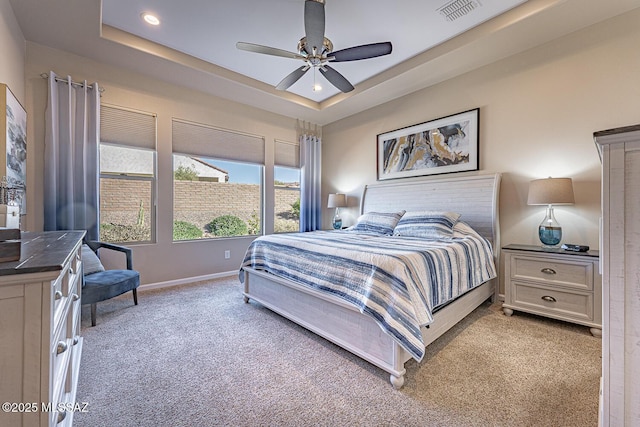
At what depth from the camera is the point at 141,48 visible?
3.06 m

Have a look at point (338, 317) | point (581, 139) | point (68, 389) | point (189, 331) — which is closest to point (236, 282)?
point (189, 331)

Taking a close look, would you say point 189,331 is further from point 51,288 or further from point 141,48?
point 141,48

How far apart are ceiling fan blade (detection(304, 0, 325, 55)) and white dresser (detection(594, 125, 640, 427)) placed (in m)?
2.00

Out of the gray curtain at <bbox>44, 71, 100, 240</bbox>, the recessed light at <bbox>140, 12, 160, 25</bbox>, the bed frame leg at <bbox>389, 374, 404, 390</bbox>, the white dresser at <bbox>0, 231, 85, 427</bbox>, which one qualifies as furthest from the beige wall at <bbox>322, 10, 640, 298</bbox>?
the gray curtain at <bbox>44, 71, 100, 240</bbox>

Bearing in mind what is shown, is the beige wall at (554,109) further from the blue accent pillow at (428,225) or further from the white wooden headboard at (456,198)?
the blue accent pillow at (428,225)

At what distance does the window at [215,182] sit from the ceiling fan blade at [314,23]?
7.86 ft

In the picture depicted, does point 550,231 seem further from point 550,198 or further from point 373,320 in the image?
point 373,320

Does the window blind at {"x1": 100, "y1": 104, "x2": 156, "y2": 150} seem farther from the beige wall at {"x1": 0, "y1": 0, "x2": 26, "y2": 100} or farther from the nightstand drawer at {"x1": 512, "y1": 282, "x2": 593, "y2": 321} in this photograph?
the nightstand drawer at {"x1": 512, "y1": 282, "x2": 593, "y2": 321}

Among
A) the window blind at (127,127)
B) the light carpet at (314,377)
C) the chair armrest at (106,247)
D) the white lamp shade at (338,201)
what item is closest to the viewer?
the light carpet at (314,377)

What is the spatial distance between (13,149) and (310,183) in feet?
12.7

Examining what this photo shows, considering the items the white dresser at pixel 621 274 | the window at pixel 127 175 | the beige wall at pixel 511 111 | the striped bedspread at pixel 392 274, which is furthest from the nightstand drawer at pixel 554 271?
the window at pixel 127 175

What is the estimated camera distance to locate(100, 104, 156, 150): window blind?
335 cm

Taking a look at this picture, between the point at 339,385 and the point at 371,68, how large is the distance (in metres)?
3.74

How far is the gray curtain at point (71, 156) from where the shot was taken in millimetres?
2953
